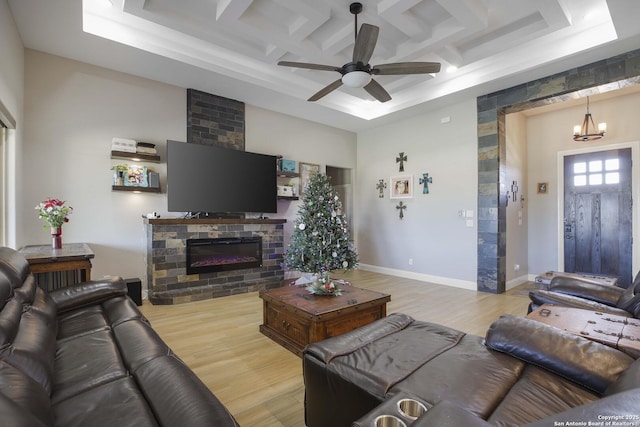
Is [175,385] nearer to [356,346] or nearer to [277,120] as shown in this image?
[356,346]

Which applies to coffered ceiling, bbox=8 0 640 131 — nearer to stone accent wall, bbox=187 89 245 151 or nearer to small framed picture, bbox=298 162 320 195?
stone accent wall, bbox=187 89 245 151

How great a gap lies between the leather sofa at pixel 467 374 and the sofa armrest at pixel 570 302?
1.13m

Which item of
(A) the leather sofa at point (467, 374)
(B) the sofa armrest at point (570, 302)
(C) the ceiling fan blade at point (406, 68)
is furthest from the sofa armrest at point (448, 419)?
(C) the ceiling fan blade at point (406, 68)

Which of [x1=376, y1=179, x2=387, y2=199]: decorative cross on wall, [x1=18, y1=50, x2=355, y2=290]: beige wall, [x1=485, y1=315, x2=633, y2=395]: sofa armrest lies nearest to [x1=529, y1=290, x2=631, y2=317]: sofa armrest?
[x1=485, y1=315, x2=633, y2=395]: sofa armrest

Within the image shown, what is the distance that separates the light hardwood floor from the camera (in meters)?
1.98

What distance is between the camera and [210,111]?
4.85m

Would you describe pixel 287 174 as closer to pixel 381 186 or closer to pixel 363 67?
pixel 381 186

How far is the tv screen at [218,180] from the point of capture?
169 inches

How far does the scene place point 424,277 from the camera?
5.66m

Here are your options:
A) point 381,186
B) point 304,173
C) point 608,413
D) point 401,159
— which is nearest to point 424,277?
point 381,186

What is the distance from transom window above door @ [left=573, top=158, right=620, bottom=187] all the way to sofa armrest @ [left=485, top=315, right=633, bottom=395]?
521 cm

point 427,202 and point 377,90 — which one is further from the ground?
point 377,90

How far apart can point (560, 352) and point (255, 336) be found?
244 centimetres

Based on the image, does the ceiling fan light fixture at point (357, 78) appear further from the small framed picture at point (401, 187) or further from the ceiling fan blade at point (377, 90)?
the small framed picture at point (401, 187)
